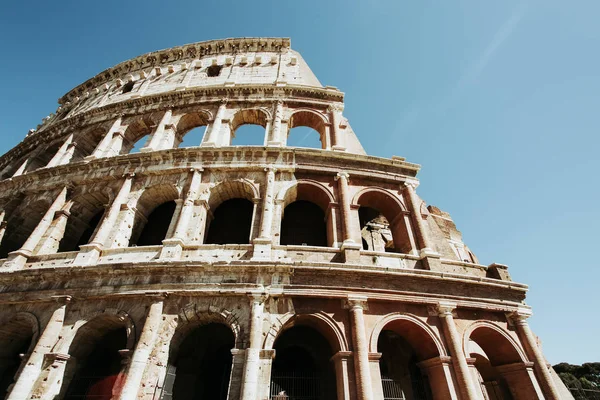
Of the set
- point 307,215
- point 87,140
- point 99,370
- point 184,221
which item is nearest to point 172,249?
point 184,221

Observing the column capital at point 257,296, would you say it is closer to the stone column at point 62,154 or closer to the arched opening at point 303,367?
the arched opening at point 303,367

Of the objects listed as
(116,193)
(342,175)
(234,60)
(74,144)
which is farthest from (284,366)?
(234,60)

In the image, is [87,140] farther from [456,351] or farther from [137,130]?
[456,351]

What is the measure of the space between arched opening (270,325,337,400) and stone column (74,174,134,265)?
579 centimetres

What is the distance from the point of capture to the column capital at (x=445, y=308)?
24.5 feet

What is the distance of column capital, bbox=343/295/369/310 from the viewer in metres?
7.11

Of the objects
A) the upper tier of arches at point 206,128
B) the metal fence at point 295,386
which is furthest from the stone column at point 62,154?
the metal fence at point 295,386

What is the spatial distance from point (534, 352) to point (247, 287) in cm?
772

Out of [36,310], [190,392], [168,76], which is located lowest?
[190,392]

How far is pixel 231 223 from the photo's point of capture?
33.0 ft

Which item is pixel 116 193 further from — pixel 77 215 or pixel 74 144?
pixel 74 144

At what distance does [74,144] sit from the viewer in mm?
13344

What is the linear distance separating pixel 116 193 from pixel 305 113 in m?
7.81

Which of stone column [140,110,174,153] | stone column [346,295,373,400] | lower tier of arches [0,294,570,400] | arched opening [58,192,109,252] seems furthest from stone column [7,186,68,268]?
stone column [346,295,373,400]
